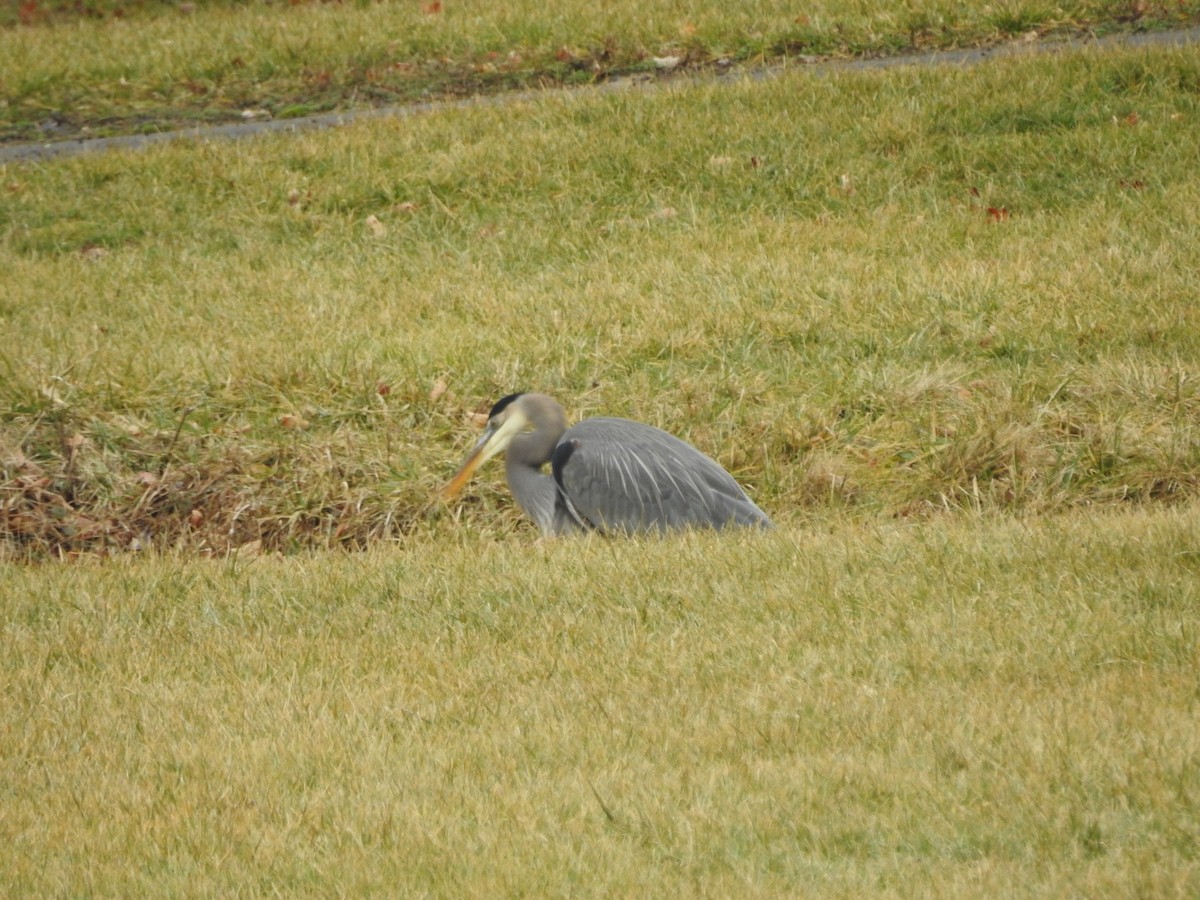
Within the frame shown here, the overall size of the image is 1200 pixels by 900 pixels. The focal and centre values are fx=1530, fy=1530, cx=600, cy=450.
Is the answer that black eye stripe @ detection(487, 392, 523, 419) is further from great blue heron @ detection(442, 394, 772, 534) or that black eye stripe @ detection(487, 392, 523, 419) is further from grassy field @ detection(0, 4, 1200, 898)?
grassy field @ detection(0, 4, 1200, 898)

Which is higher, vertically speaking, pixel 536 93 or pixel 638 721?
pixel 638 721

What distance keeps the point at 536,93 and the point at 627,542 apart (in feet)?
22.7

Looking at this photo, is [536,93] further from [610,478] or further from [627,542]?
[627,542]

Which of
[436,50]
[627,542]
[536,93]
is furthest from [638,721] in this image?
[436,50]

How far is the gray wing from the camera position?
6188 millimetres

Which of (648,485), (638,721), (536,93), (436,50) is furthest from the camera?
(436,50)

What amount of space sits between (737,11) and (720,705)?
10.1 m

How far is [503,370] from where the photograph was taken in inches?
305

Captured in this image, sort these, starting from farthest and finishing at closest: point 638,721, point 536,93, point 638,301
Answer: point 536,93, point 638,301, point 638,721

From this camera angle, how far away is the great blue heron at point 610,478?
20.3 ft

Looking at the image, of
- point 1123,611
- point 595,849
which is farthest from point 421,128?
point 595,849

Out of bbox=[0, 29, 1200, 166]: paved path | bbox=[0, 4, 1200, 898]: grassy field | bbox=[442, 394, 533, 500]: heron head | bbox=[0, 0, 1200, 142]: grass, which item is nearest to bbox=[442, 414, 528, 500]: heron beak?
bbox=[442, 394, 533, 500]: heron head

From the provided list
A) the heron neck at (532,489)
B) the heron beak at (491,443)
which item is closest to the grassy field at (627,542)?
the heron neck at (532,489)

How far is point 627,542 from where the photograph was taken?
5.86m
